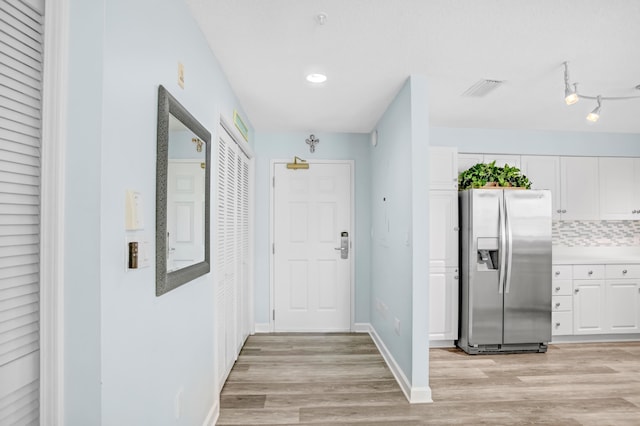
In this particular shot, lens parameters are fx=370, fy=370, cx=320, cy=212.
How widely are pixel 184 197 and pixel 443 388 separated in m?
2.50

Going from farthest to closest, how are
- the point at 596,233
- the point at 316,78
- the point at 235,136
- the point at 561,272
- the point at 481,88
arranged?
the point at 596,233 < the point at 561,272 < the point at 235,136 < the point at 481,88 < the point at 316,78

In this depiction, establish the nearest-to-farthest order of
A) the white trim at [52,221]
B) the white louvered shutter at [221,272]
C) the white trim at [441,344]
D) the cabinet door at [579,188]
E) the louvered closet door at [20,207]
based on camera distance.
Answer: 1. the louvered closet door at [20,207]
2. the white trim at [52,221]
3. the white louvered shutter at [221,272]
4. the white trim at [441,344]
5. the cabinet door at [579,188]

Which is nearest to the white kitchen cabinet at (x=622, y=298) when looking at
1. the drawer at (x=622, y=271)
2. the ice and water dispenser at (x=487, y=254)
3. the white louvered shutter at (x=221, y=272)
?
the drawer at (x=622, y=271)

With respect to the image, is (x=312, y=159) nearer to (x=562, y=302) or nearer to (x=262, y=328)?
(x=262, y=328)

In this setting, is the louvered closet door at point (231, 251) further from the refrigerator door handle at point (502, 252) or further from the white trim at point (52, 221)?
the refrigerator door handle at point (502, 252)

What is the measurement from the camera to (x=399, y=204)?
3.14 m

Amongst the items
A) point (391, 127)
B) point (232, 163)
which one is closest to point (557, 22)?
point (391, 127)

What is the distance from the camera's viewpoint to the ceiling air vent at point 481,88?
9.71 ft

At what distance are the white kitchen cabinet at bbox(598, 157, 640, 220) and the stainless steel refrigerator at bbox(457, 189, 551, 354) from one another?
1322 millimetres

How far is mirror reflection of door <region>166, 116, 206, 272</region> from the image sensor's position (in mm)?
1657

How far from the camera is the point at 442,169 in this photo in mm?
3887

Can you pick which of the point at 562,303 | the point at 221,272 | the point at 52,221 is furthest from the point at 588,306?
the point at 52,221

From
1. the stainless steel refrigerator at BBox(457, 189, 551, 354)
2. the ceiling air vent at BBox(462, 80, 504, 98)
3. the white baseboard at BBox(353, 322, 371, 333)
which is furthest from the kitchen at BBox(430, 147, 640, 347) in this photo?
the white baseboard at BBox(353, 322, 371, 333)

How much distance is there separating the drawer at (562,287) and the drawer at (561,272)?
0.04 m
